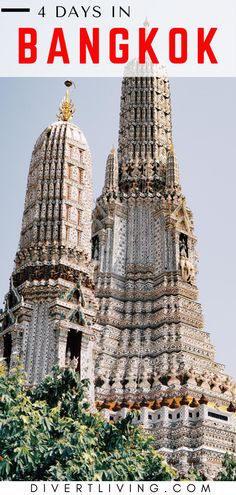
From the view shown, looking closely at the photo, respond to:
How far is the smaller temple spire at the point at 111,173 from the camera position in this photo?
6769 cm

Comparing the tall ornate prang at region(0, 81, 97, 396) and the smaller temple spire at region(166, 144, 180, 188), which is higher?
the smaller temple spire at region(166, 144, 180, 188)

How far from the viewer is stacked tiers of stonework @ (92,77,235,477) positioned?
46656 mm

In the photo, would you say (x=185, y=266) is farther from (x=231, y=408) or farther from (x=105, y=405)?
(x=105, y=405)

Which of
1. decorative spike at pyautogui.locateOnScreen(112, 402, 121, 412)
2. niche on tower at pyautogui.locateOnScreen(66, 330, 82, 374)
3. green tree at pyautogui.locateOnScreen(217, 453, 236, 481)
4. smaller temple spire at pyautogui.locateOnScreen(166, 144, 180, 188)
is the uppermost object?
smaller temple spire at pyautogui.locateOnScreen(166, 144, 180, 188)

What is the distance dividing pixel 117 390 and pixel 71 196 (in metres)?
14.2

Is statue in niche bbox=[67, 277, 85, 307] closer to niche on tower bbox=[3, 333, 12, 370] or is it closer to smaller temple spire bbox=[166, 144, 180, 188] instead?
niche on tower bbox=[3, 333, 12, 370]

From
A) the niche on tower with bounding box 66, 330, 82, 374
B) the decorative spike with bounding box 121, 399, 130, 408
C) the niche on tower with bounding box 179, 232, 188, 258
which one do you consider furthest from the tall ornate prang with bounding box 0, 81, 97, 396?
the niche on tower with bounding box 179, 232, 188, 258

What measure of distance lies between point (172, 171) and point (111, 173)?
5.61 m

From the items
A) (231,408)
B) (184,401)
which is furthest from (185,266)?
(184,401)

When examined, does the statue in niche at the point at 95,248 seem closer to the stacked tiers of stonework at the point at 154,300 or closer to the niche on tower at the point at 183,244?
the stacked tiers of stonework at the point at 154,300

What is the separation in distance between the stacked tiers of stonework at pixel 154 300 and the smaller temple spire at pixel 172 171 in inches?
3.5

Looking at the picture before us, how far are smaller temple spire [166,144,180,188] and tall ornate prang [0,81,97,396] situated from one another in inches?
735

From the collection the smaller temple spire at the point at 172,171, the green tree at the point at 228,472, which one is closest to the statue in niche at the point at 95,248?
the smaller temple spire at the point at 172,171

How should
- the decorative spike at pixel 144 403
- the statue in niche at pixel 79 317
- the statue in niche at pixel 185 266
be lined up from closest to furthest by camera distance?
1. the statue in niche at pixel 79 317
2. the decorative spike at pixel 144 403
3. the statue in niche at pixel 185 266
